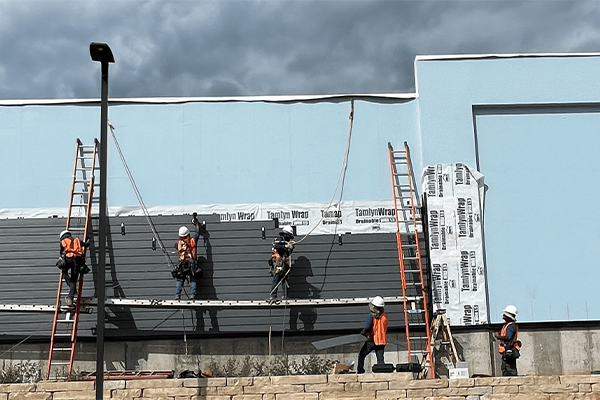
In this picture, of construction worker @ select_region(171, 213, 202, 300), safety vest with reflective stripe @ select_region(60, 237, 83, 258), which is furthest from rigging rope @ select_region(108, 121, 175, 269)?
safety vest with reflective stripe @ select_region(60, 237, 83, 258)

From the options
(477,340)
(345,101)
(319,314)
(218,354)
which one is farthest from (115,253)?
(477,340)

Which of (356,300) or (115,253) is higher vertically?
(115,253)

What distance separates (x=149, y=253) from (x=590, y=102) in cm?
1089

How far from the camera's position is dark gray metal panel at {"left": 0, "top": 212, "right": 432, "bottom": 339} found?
1719 cm

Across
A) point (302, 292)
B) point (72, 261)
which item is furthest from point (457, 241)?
point (72, 261)

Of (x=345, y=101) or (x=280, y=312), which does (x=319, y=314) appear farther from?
(x=345, y=101)

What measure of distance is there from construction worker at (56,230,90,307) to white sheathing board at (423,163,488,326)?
7690mm

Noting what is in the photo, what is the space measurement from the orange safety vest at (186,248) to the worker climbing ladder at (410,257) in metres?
4.59

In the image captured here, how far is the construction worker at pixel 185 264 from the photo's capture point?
1681 centimetres

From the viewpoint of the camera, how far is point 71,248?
16141 mm

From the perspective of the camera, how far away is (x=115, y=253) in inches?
694

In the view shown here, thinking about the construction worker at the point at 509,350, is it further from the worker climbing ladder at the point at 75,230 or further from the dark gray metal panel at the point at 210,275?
the worker climbing ladder at the point at 75,230

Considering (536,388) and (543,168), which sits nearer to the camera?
(536,388)

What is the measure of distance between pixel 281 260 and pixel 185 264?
2111mm
